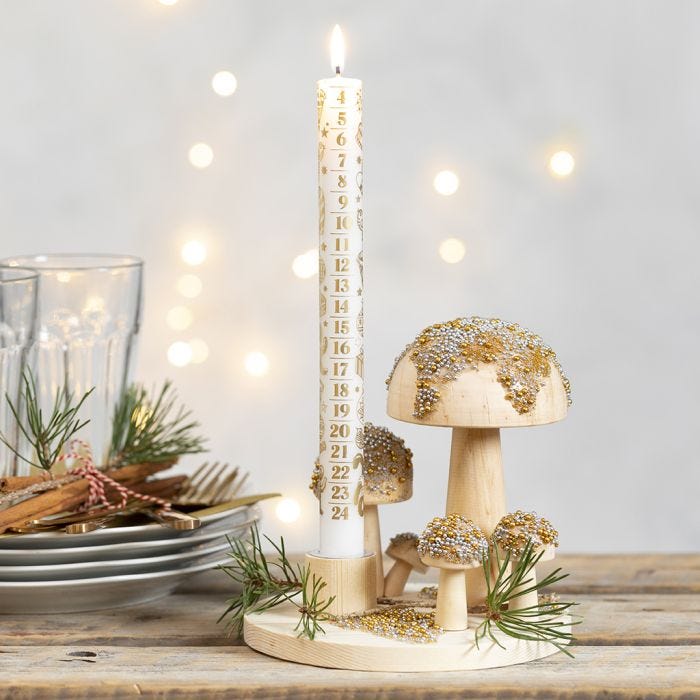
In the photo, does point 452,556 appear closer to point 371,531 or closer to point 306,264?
point 371,531

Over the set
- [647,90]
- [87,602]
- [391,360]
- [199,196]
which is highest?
[647,90]

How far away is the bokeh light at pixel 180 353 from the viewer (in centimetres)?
121

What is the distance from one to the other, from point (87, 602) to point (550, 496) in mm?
617

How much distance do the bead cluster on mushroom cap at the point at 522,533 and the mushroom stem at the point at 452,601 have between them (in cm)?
3

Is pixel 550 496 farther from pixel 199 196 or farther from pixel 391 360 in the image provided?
pixel 199 196

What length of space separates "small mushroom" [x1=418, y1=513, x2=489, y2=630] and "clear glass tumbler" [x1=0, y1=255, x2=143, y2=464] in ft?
1.12

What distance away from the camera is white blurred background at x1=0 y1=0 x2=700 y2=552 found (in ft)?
3.84

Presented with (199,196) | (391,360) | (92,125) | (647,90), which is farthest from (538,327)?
(92,125)

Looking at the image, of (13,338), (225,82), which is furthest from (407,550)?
(225,82)

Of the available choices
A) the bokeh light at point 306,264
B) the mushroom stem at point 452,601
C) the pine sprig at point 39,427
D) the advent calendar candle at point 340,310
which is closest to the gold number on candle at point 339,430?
the advent calendar candle at point 340,310

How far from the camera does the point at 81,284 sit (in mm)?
857

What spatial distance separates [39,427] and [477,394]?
1.14 feet

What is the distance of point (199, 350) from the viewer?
1218 millimetres

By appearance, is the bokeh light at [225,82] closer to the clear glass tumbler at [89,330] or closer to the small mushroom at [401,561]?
the clear glass tumbler at [89,330]
